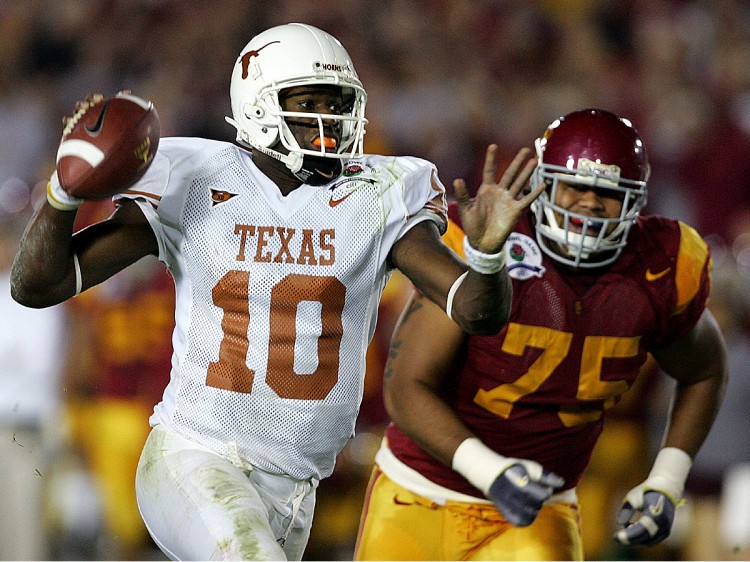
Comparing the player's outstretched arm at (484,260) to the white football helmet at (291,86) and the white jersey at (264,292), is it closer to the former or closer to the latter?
the white jersey at (264,292)

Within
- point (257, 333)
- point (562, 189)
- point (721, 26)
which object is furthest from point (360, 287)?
point (721, 26)

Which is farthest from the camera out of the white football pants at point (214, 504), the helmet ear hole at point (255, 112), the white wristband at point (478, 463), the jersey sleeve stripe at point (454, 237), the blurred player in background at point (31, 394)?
the blurred player in background at point (31, 394)

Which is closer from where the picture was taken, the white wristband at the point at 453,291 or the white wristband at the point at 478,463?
the white wristband at the point at 453,291

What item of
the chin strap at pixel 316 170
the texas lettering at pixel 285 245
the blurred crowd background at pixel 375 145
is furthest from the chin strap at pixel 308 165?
A: the blurred crowd background at pixel 375 145

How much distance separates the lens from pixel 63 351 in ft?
14.6

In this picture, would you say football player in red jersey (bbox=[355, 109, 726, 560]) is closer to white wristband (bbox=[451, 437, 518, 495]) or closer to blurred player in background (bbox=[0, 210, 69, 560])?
white wristband (bbox=[451, 437, 518, 495])

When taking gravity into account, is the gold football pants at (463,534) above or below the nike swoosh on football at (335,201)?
below

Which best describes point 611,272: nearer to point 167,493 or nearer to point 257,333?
point 257,333

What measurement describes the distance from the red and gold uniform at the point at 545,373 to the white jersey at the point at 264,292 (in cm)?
51

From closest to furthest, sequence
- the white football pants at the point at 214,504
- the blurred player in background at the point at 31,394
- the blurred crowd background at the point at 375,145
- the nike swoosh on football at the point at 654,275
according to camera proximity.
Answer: the white football pants at the point at 214,504 < the nike swoosh on football at the point at 654,275 < the blurred player in background at the point at 31,394 < the blurred crowd background at the point at 375,145

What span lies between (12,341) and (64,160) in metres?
2.46

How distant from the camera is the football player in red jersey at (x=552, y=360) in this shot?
2791 mm

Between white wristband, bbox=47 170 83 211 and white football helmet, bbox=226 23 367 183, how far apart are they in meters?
Result: 0.45

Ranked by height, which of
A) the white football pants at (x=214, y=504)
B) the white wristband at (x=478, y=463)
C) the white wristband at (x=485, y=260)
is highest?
the white wristband at (x=485, y=260)
